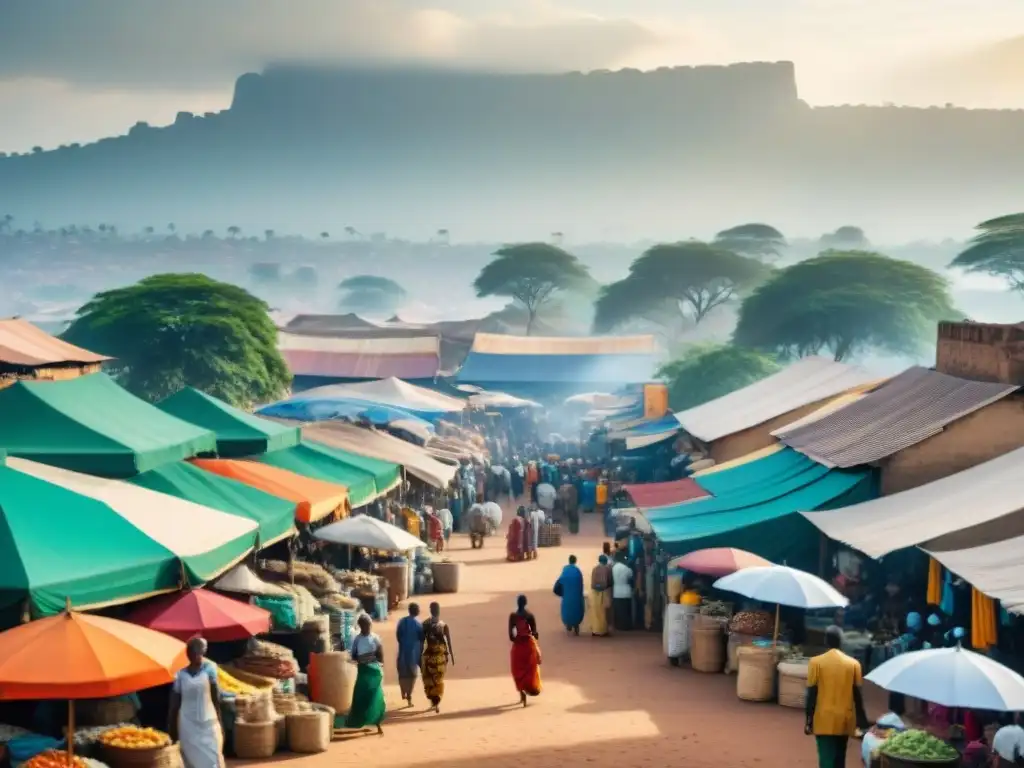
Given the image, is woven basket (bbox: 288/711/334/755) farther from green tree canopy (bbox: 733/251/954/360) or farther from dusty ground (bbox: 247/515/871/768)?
green tree canopy (bbox: 733/251/954/360)

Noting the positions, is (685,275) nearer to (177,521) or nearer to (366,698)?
(177,521)

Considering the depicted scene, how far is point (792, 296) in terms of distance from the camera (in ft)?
181

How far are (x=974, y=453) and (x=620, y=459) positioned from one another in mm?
17648

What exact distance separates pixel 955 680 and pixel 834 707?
108 cm

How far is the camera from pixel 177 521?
12898mm

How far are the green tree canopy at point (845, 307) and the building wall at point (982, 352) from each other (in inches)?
1245

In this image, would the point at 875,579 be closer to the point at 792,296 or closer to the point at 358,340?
the point at 792,296

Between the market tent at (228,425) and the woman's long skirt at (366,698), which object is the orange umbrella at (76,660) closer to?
the woman's long skirt at (366,698)

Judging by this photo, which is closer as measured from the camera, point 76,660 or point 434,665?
point 76,660

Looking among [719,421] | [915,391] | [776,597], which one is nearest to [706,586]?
[776,597]

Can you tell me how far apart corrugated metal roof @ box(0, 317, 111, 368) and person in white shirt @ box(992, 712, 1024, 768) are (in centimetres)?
2578

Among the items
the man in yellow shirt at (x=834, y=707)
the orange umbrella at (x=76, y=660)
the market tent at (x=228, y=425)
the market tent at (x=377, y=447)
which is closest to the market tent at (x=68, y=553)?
the orange umbrella at (x=76, y=660)

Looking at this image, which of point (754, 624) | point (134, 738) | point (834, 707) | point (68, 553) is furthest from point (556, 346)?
point (134, 738)

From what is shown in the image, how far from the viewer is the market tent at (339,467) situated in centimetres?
1933
